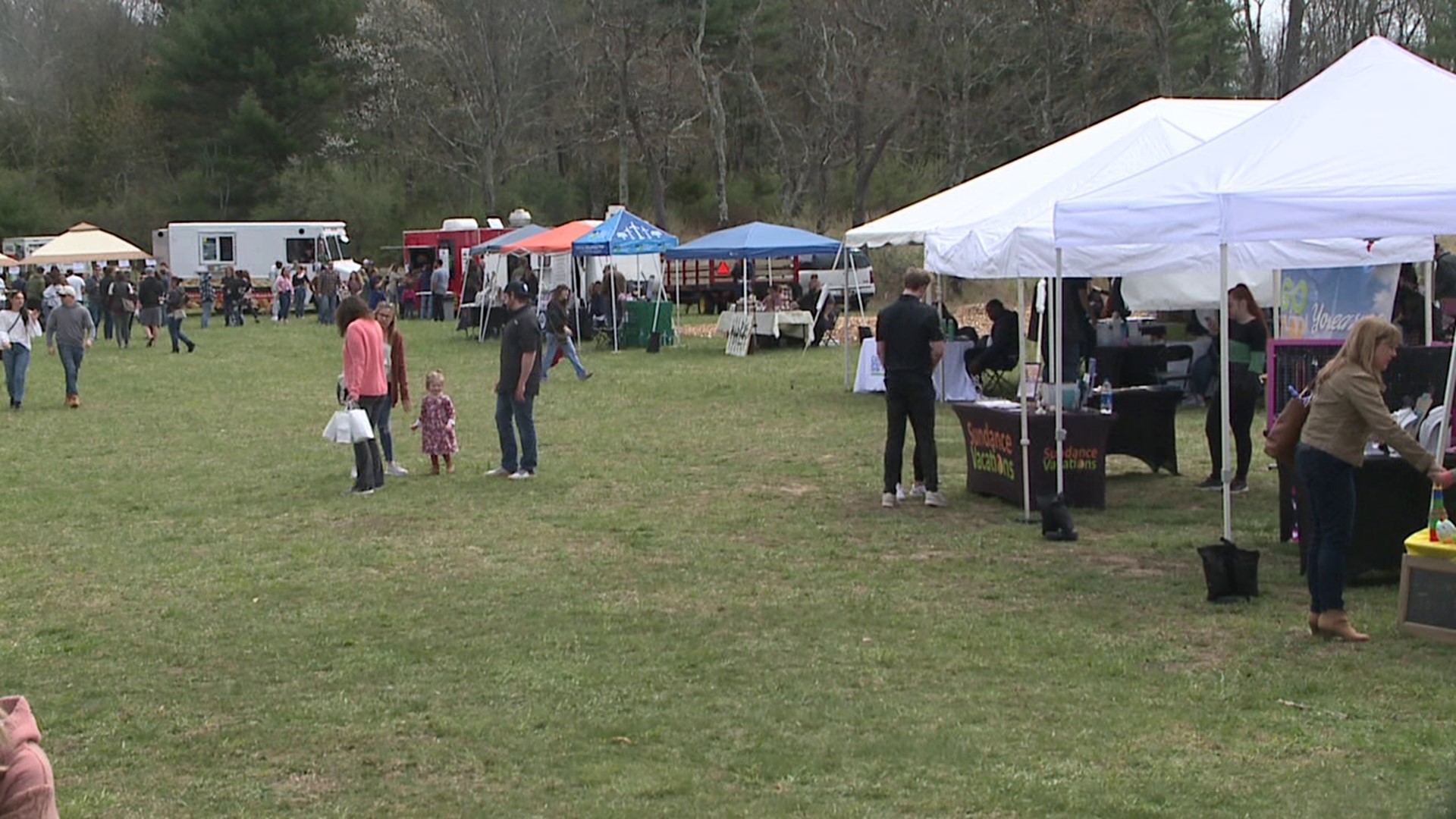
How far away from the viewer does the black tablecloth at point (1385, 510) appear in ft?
26.4

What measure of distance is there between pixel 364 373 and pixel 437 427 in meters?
1.17

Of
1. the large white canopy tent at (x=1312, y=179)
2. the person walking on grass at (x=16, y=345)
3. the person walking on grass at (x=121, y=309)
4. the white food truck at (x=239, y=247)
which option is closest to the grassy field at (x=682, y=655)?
the large white canopy tent at (x=1312, y=179)

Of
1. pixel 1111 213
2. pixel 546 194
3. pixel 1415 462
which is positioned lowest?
pixel 1415 462

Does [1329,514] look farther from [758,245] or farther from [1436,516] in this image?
[758,245]

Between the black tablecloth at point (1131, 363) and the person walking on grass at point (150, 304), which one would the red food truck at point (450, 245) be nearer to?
the person walking on grass at point (150, 304)

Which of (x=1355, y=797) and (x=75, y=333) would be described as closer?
(x=1355, y=797)

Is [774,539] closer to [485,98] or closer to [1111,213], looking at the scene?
[1111,213]

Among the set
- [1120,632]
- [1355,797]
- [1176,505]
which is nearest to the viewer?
[1355,797]

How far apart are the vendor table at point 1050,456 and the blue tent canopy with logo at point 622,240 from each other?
1667 centimetres

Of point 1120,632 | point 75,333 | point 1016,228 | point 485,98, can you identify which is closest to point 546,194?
point 485,98

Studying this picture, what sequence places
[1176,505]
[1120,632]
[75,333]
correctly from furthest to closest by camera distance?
[75,333] → [1176,505] → [1120,632]

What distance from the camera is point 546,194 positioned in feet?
188

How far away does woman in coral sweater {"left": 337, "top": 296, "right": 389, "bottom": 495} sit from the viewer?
11914mm

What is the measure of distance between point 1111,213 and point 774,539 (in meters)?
3.03
